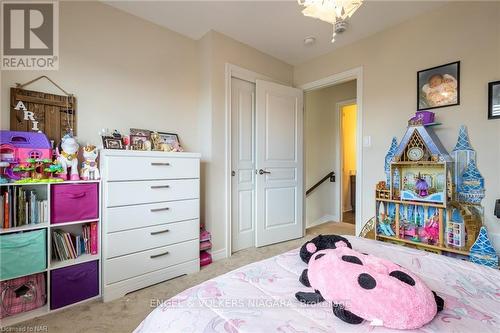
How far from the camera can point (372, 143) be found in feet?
8.13

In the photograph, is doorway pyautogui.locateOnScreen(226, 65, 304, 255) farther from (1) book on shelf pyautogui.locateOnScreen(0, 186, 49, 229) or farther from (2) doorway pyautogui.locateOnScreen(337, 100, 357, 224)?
(2) doorway pyautogui.locateOnScreen(337, 100, 357, 224)

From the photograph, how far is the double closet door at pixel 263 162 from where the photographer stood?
2703 mm

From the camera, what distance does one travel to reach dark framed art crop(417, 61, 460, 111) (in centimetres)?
195

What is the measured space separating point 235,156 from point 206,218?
0.78 meters

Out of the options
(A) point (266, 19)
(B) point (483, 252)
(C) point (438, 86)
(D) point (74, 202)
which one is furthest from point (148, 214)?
(C) point (438, 86)

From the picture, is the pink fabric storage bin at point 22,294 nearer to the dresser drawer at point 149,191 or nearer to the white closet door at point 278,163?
the dresser drawer at point 149,191

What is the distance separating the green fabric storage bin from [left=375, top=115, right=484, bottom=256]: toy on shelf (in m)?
2.73

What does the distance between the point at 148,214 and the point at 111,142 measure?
0.71m

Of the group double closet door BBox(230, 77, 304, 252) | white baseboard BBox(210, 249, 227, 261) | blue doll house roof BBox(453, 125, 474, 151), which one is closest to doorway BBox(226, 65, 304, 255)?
double closet door BBox(230, 77, 304, 252)

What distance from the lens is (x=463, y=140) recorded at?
1895 mm

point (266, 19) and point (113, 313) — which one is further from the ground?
point (266, 19)

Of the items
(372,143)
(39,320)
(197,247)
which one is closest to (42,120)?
(39,320)

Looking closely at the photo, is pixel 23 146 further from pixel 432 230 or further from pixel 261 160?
pixel 432 230

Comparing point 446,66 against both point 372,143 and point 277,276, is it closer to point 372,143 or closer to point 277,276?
point 372,143
